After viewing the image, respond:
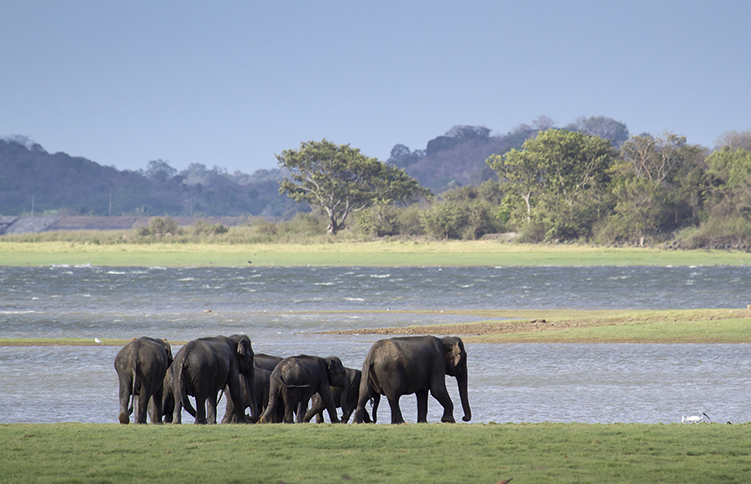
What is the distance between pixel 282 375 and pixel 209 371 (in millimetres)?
834

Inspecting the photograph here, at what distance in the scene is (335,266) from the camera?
200 feet

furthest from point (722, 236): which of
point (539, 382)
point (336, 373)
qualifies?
point (336, 373)

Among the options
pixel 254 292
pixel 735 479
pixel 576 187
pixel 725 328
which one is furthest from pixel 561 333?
pixel 576 187

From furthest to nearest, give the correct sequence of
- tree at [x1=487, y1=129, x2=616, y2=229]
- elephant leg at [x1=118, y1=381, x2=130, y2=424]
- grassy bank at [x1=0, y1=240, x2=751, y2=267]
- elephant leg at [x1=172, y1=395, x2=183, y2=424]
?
1. tree at [x1=487, y1=129, x2=616, y2=229]
2. grassy bank at [x1=0, y1=240, x2=751, y2=267]
3. elephant leg at [x1=172, y1=395, x2=183, y2=424]
4. elephant leg at [x1=118, y1=381, x2=130, y2=424]

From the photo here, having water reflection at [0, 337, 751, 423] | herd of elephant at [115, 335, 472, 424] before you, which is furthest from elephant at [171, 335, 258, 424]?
water reflection at [0, 337, 751, 423]

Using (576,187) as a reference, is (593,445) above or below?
below

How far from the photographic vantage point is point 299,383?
1015 cm

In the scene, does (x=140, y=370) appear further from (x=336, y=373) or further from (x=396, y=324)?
(x=396, y=324)

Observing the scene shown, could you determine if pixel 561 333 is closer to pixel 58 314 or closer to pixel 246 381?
pixel 246 381

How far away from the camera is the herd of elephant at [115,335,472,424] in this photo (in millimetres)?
9914

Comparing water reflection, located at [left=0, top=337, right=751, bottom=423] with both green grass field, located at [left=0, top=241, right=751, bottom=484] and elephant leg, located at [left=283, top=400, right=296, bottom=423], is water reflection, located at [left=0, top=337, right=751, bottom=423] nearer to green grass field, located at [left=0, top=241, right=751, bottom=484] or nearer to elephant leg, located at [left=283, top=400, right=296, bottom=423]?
elephant leg, located at [left=283, top=400, right=296, bottom=423]

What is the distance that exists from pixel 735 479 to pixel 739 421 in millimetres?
4540

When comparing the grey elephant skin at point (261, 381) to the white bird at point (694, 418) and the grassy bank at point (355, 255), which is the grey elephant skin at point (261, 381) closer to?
the white bird at point (694, 418)

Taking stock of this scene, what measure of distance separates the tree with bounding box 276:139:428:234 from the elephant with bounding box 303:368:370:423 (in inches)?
2833
